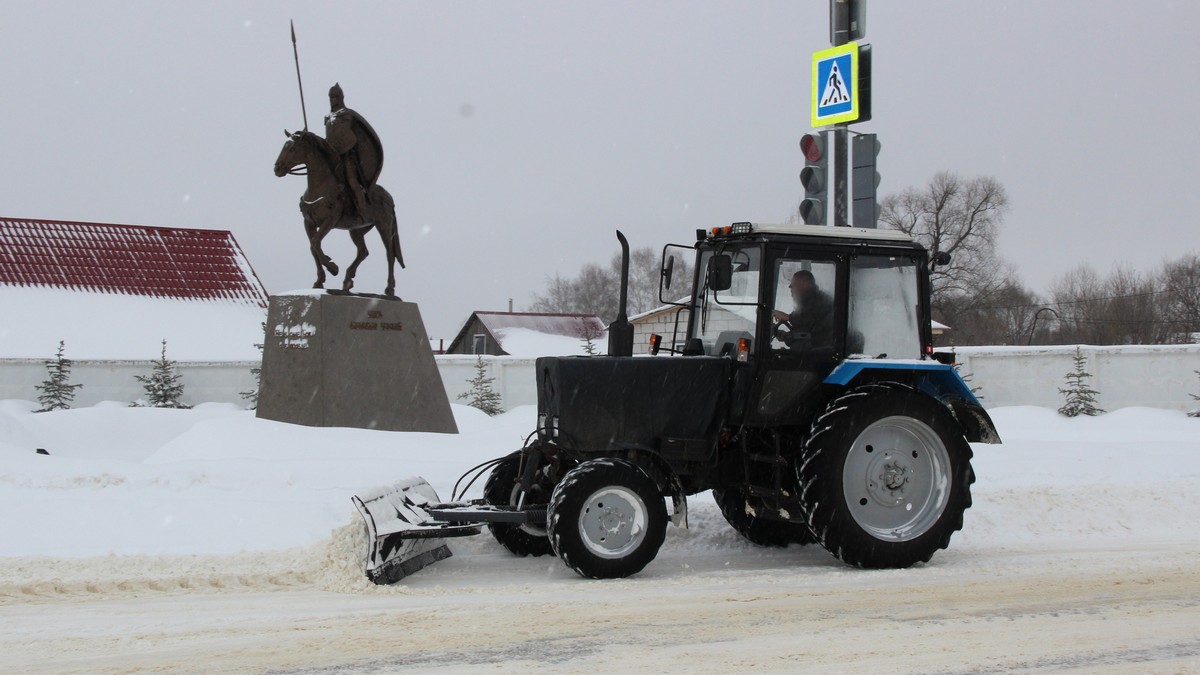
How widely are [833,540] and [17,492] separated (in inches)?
234

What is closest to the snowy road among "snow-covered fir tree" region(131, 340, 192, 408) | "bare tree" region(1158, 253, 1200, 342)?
"snow-covered fir tree" region(131, 340, 192, 408)

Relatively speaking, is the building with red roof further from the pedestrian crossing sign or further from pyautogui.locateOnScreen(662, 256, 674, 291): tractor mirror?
pyautogui.locateOnScreen(662, 256, 674, 291): tractor mirror

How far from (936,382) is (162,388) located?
17627 millimetres

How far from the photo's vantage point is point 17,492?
26.2 feet

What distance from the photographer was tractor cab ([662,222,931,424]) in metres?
6.93

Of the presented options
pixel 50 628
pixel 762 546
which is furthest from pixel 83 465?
pixel 762 546

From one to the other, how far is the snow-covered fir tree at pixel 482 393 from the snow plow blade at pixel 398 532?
15.6m

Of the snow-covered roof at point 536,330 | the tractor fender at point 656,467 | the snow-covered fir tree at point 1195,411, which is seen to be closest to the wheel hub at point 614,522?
the tractor fender at point 656,467

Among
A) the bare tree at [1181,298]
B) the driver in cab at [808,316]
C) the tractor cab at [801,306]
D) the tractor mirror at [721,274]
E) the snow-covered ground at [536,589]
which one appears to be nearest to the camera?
the snow-covered ground at [536,589]

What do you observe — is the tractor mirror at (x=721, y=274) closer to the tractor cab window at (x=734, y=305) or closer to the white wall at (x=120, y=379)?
the tractor cab window at (x=734, y=305)

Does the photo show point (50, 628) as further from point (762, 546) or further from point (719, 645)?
point (762, 546)

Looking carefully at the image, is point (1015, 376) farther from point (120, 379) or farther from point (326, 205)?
point (120, 379)

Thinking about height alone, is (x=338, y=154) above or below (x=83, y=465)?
above

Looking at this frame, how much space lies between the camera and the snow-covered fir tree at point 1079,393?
2017 centimetres
